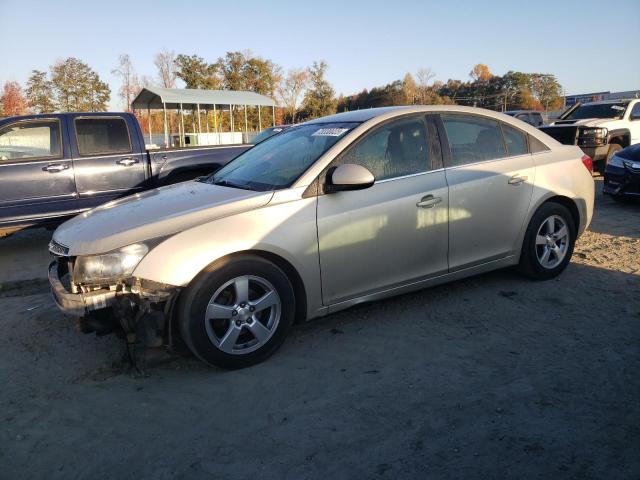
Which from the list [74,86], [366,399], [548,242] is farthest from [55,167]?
[74,86]

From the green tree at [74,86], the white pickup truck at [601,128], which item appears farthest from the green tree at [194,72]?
the white pickup truck at [601,128]

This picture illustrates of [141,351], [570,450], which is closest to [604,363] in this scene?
[570,450]

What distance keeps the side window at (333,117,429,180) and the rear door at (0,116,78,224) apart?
15.4 ft

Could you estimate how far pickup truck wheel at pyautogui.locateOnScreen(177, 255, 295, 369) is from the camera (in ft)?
10.5

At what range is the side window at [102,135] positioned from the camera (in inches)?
277

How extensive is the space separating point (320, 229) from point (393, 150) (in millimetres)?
985

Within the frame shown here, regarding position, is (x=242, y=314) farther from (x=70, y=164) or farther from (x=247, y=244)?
(x=70, y=164)

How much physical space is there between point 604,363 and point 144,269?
2969 millimetres

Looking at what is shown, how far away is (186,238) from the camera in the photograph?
10.6 feet

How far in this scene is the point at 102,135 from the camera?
7156 millimetres

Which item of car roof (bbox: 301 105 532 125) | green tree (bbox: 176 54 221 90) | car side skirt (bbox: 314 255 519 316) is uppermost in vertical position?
green tree (bbox: 176 54 221 90)

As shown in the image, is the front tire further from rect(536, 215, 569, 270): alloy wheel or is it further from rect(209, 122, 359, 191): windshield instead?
rect(209, 122, 359, 191): windshield

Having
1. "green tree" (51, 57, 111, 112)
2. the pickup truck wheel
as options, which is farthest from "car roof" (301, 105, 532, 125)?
"green tree" (51, 57, 111, 112)

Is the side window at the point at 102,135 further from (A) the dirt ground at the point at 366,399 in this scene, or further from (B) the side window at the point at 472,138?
(B) the side window at the point at 472,138
